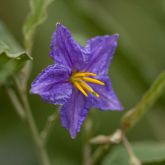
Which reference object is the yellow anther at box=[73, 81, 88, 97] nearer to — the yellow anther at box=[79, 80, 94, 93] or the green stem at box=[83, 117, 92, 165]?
the yellow anther at box=[79, 80, 94, 93]

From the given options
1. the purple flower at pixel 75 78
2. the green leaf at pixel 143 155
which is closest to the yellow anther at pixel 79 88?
the purple flower at pixel 75 78

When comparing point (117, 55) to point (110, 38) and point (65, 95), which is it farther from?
point (65, 95)

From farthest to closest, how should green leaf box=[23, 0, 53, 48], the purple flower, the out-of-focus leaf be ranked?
1. the out-of-focus leaf
2. green leaf box=[23, 0, 53, 48]
3. the purple flower

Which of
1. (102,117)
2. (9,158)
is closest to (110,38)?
(102,117)

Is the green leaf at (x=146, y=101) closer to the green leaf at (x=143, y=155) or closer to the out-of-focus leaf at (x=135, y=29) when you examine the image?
the green leaf at (x=143, y=155)

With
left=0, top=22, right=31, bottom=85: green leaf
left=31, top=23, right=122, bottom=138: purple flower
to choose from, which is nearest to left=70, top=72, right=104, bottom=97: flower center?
left=31, top=23, right=122, bottom=138: purple flower

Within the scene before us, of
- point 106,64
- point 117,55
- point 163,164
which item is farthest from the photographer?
point 117,55
